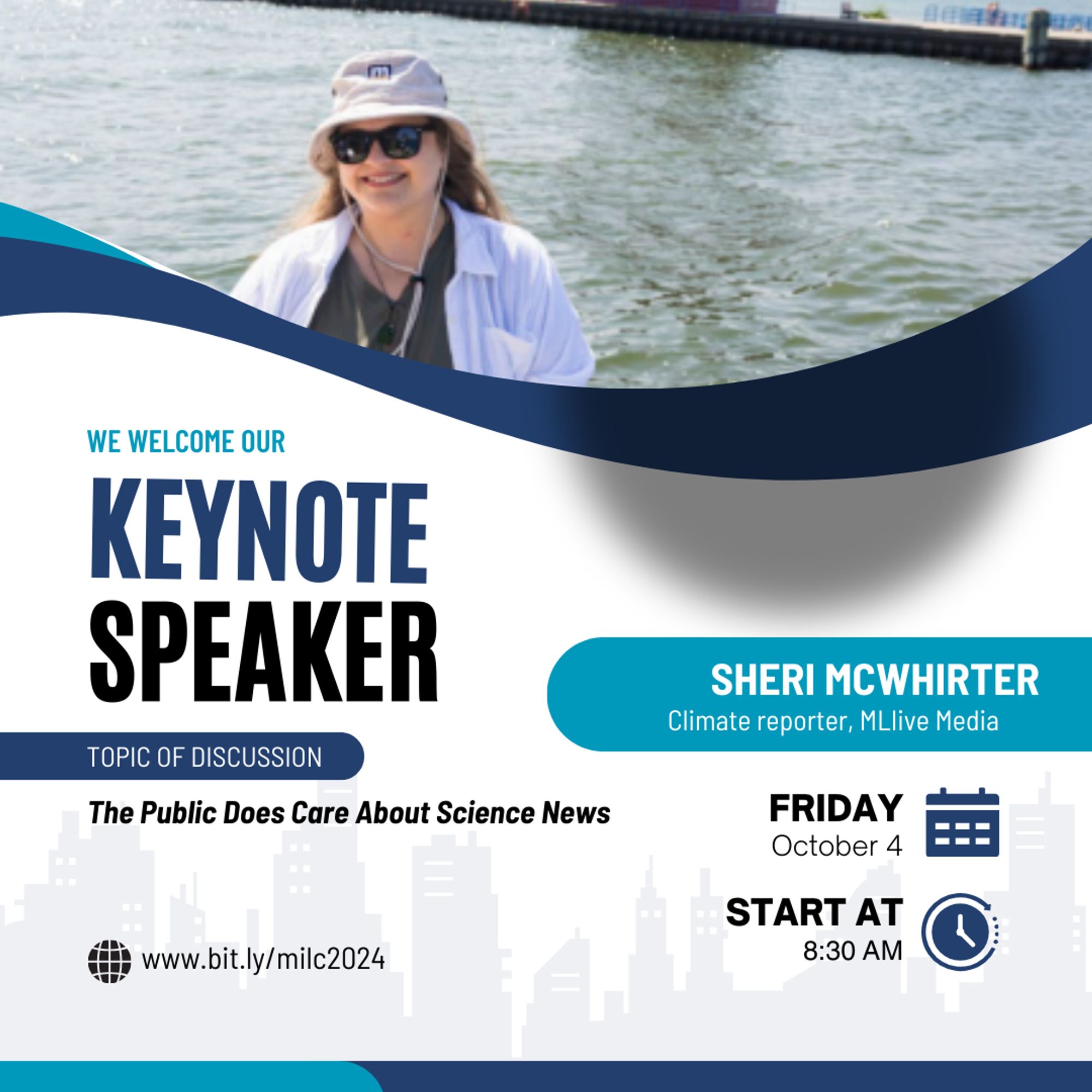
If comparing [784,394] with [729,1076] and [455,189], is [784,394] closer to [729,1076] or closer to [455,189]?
[455,189]

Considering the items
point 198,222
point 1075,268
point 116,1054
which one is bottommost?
point 116,1054

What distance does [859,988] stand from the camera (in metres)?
2.17

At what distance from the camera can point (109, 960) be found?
211cm

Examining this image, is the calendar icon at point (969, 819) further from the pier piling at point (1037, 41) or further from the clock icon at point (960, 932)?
the pier piling at point (1037, 41)

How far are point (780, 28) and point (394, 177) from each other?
3011 centimetres

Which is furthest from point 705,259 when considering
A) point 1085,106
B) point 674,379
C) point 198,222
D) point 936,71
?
point 936,71

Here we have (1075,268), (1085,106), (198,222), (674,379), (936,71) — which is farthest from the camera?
(936,71)

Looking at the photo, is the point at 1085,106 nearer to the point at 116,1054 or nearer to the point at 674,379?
the point at 674,379

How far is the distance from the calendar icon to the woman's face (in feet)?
4.54

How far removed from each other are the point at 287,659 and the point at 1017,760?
119cm

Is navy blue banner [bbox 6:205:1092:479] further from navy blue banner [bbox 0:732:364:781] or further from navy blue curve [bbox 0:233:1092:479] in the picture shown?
navy blue banner [bbox 0:732:364:781]

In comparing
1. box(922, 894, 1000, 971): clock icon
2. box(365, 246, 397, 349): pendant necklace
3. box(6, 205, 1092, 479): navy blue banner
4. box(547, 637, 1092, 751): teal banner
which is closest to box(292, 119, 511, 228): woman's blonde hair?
box(365, 246, 397, 349): pendant necklace

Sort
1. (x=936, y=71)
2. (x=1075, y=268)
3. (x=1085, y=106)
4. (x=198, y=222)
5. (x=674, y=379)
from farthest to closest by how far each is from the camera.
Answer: (x=936, y=71), (x=1085, y=106), (x=198, y=222), (x=674, y=379), (x=1075, y=268)

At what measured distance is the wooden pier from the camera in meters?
27.4
